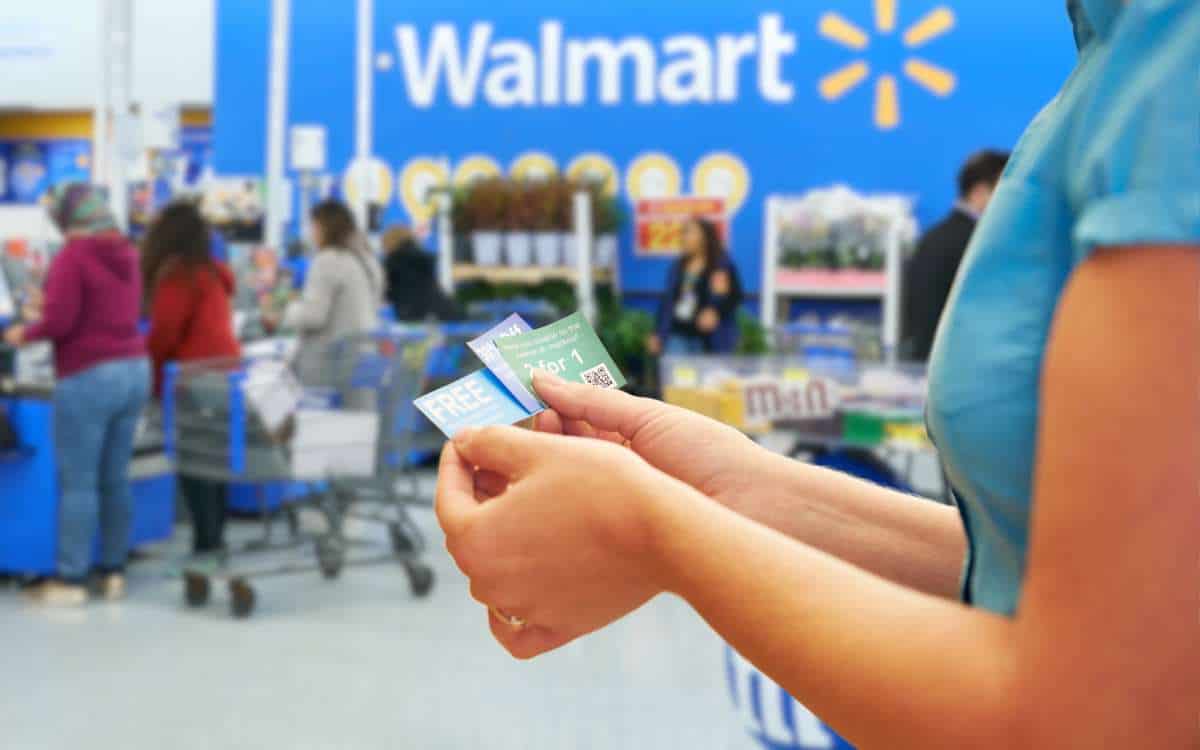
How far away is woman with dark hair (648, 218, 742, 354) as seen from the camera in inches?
304

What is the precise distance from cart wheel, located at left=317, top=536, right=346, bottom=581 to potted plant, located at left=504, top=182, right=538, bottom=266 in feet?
16.5

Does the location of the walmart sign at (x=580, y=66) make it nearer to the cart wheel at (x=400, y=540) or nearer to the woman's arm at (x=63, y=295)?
the cart wheel at (x=400, y=540)

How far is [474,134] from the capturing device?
480 inches

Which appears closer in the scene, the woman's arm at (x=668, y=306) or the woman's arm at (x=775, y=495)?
the woman's arm at (x=775, y=495)

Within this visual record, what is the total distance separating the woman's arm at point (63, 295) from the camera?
17.3 feet

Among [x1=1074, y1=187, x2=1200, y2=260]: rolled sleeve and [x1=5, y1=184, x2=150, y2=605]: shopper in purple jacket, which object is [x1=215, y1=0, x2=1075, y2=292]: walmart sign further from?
[x1=1074, y1=187, x2=1200, y2=260]: rolled sleeve

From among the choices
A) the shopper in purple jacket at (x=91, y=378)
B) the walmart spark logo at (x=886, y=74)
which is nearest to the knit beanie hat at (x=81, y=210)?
the shopper in purple jacket at (x=91, y=378)

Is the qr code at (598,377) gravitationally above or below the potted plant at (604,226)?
below

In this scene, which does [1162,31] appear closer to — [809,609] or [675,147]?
[809,609]

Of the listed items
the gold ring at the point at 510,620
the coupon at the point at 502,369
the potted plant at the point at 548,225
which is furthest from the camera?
the potted plant at the point at 548,225

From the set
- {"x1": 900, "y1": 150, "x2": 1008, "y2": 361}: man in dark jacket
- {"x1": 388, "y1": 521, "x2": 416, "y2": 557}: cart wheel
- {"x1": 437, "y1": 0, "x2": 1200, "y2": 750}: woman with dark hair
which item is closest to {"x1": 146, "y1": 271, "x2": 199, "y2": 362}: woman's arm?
{"x1": 388, "y1": 521, "x2": 416, "y2": 557}: cart wheel

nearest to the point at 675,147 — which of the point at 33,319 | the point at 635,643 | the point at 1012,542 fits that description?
the point at 33,319

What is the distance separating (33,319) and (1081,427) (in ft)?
20.6

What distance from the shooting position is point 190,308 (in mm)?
5953
